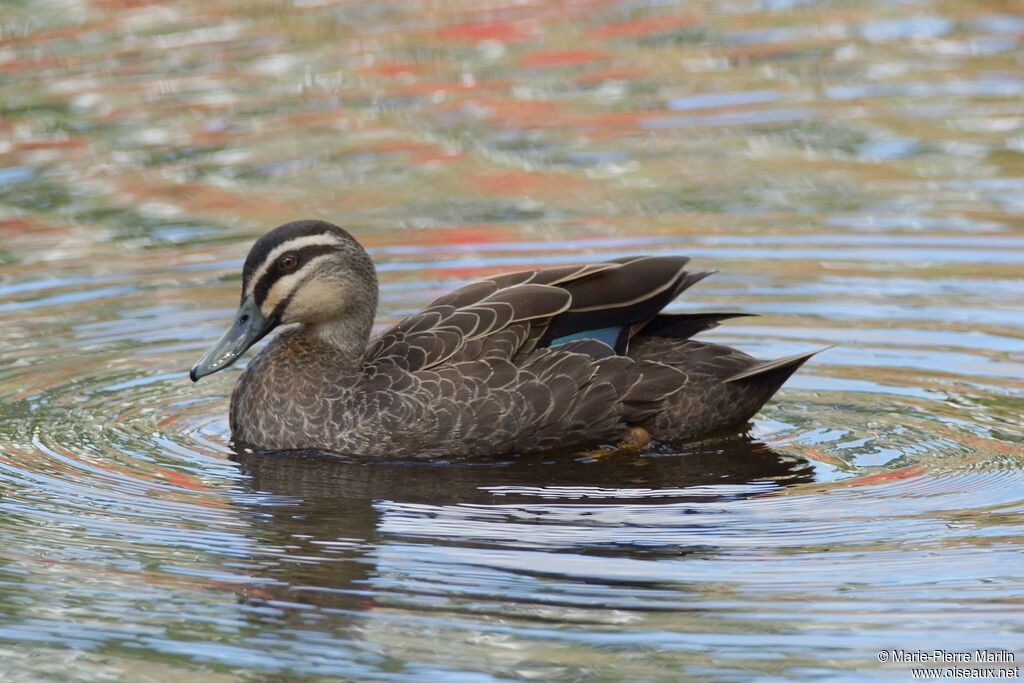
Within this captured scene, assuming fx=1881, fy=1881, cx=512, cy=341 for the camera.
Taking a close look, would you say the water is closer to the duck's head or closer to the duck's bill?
the duck's bill

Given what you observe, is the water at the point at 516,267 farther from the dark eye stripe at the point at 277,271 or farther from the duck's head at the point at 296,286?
the dark eye stripe at the point at 277,271

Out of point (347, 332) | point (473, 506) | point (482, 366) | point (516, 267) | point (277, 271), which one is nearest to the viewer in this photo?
point (473, 506)

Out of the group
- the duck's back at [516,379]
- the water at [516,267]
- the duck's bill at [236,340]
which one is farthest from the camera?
the duck's bill at [236,340]

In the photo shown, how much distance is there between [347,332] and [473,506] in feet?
5.70

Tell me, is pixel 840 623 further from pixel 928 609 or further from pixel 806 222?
pixel 806 222

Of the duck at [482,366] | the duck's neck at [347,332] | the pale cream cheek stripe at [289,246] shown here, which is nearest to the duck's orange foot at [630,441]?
the duck at [482,366]

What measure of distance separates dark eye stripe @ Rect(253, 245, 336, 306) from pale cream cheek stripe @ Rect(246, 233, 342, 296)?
2cm

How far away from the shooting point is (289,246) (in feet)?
31.9

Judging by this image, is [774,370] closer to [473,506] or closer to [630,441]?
[630,441]

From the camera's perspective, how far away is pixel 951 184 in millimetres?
14133

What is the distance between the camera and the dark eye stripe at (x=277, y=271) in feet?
31.9

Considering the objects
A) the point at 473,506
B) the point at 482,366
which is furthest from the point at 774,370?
the point at 473,506

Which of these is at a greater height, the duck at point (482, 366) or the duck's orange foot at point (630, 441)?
the duck at point (482, 366)

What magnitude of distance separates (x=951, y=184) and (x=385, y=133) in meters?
4.94
